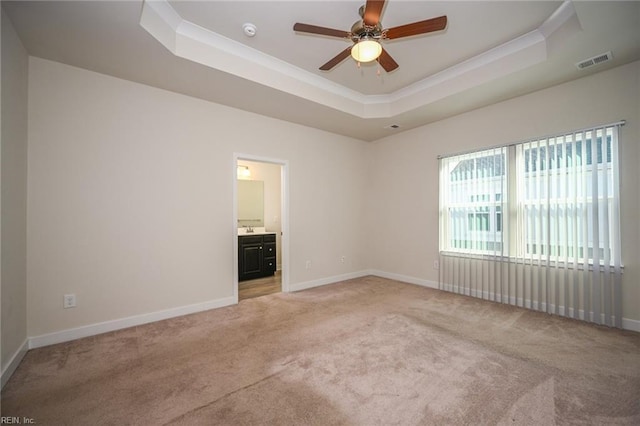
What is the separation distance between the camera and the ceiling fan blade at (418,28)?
1.95 metres

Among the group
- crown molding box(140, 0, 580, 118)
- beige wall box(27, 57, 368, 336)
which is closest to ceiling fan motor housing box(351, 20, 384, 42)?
crown molding box(140, 0, 580, 118)

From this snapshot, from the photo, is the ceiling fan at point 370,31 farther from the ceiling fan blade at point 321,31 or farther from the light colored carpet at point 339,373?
the light colored carpet at point 339,373

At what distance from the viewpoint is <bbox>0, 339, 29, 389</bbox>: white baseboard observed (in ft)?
6.26

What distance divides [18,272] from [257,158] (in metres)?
2.75

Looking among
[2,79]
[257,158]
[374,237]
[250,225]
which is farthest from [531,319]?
[2,79]

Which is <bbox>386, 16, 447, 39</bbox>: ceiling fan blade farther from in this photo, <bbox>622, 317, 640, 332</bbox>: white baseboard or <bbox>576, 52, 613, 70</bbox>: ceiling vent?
<bbox>622, 317, 640, 332</bbox>: white baseboard

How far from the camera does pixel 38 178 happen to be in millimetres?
2525

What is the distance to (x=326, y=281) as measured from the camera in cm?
479

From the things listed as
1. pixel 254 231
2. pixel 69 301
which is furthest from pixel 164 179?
pixel 254 231

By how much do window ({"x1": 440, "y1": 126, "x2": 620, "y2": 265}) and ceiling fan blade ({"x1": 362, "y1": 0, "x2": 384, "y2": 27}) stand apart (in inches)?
108

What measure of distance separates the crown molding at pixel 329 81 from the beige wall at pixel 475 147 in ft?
2.63

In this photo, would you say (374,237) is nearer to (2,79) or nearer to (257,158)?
(257,158)

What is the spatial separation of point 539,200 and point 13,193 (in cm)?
544

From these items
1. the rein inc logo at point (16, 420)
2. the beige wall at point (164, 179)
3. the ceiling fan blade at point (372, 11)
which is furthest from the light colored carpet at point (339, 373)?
the ceiling fan blade at point (372, 11)
